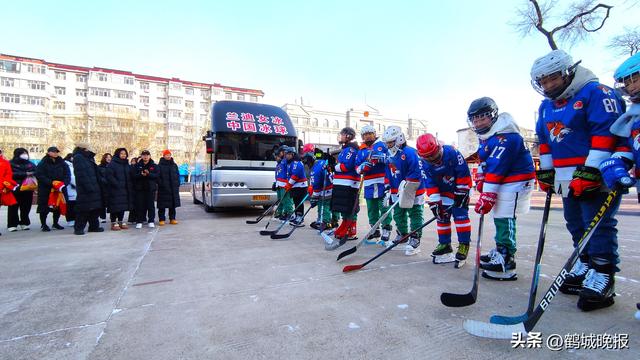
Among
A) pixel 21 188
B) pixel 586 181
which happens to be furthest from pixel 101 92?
pixel 586 181

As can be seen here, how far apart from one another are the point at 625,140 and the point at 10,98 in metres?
62.2

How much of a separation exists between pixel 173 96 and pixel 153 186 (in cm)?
5459

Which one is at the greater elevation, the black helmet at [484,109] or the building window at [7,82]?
the building window at [7,82]

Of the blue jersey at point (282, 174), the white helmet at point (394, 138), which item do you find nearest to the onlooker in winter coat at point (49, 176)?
the blue jersey at point (282, 174)

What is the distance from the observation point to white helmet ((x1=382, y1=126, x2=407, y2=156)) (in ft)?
14.6

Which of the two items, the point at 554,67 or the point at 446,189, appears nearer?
the point at 554,67

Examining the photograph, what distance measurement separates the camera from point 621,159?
81.4 inches

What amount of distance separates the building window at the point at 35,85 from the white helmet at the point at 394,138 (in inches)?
2324

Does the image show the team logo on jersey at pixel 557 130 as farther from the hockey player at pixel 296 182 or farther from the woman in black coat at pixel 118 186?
the woman in black coat at pixel 118 186

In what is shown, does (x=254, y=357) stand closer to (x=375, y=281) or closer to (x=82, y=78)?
(x=375, y=281)

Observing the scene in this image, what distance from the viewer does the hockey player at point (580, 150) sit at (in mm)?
2219

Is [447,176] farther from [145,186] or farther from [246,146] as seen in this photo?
[145,186]

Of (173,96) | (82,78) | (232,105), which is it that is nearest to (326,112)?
(173,96)

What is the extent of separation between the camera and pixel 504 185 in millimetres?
3035
